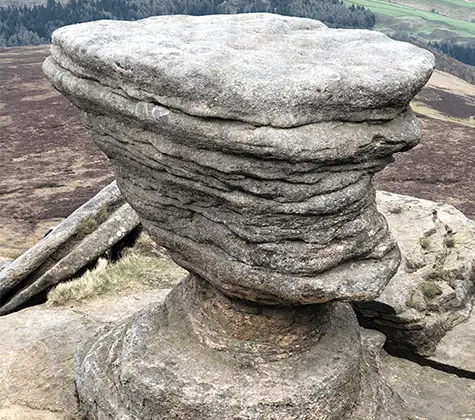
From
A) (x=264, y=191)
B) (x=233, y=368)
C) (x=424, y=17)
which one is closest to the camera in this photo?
(x=264, y=191)

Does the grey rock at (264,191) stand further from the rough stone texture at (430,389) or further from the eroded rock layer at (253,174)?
the rough stone texture at (430,389)

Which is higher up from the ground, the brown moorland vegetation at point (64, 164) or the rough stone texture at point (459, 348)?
the rough stone texture at point (459, 348)

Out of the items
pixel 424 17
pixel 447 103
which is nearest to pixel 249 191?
pixel 447 103

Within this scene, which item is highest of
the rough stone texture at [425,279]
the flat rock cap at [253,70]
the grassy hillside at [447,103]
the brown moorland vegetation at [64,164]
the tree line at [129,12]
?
the flat rock cap at [253,70]

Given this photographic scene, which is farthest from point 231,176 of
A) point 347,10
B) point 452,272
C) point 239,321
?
point 347,10

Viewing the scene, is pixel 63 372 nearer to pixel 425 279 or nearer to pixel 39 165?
pixel 425 279

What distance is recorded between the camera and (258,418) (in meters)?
5.91

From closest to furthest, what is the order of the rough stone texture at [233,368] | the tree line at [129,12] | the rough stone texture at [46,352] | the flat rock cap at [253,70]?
the flat rock cap at [253,70] < the rough stone texture at [233,368] < the rough stone texture at [46,352] < the tree line at [129,12]

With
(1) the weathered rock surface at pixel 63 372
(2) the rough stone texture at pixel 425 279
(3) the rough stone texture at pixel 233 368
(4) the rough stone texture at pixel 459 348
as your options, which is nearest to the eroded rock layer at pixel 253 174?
(3) the rough stone texture at pixel 233 368

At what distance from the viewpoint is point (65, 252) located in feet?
32.4

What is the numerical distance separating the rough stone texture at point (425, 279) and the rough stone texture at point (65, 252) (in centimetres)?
373

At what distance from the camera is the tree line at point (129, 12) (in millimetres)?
51125

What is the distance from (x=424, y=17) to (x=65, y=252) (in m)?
73.1

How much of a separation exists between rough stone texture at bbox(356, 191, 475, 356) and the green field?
59.1 metres
